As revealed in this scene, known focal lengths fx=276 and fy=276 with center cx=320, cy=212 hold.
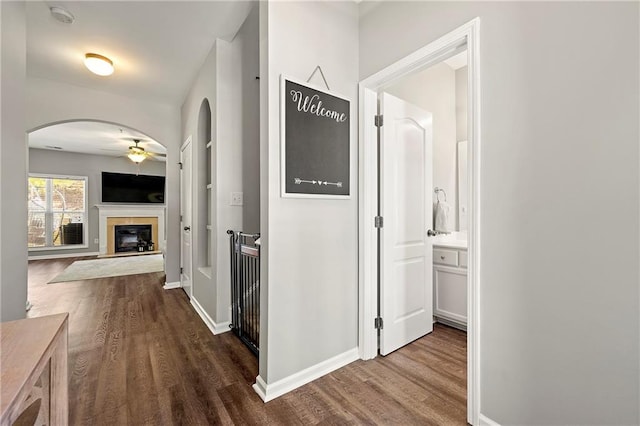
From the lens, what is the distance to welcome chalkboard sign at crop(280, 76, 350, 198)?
1.78 m

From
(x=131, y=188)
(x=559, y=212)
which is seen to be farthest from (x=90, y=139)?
(x=559, y=212)

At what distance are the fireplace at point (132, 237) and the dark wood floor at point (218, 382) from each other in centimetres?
589

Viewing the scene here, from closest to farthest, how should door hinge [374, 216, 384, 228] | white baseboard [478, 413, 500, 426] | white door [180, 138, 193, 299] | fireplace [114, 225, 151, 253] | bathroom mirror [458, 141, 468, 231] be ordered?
white baseboard [478, 413, 500, 426] → door hinge [374, 216, 384, 228] → bathroom mirror [458, 141, 468, 231] → white door [180, 138, 193, 299] → fireplace [114, 225, 151, 253]

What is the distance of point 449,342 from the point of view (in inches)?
96.0

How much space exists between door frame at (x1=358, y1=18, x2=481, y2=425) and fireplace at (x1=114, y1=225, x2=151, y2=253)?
26.7ft

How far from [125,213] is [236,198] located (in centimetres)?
693

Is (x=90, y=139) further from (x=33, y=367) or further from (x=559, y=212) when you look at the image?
(x=559, y=212)

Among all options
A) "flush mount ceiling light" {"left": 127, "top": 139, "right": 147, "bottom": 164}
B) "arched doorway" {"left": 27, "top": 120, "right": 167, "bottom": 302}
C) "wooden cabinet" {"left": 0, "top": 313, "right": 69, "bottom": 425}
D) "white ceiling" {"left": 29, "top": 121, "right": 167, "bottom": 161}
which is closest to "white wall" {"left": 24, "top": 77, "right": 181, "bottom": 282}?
"white ceiling" {"left": 29, "top": 121, "right": 167, "bottom": 161}

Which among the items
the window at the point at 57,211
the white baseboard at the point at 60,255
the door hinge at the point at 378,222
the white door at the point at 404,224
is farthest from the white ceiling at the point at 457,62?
the white baseboard at the point at 60,255

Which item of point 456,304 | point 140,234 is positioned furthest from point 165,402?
point 140,234

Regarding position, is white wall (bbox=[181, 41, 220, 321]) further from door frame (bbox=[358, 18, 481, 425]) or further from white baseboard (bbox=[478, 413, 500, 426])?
white baseboard (bbox=[478, 413, 500, 426])

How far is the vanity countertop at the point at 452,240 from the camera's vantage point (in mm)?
2650

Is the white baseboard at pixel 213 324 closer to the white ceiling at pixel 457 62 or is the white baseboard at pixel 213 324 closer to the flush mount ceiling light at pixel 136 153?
the white ceiling at pixel 457 62

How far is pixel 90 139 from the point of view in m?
6.14
